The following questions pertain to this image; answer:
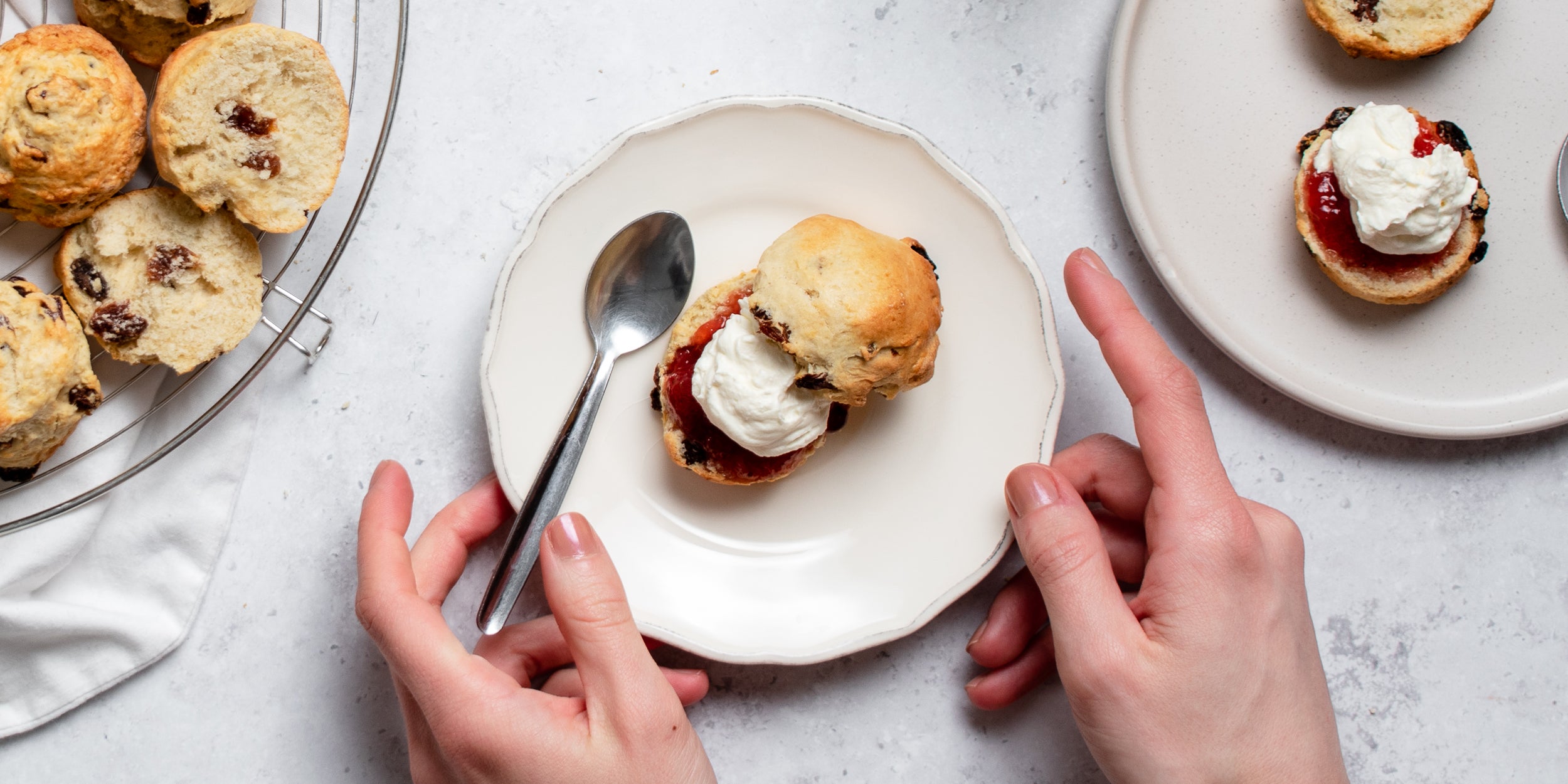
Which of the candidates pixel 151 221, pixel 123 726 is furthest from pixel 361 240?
pixel 123 726

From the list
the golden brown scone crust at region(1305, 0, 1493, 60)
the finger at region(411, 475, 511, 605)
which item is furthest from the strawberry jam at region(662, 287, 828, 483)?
the golden brown scone crust at region(1305, 0, 1493, 60)

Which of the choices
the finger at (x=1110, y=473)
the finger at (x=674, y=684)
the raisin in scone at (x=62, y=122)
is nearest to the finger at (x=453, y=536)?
the finger at (x=674, y=684)

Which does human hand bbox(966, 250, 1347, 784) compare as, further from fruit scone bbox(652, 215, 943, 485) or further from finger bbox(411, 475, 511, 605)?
finger bbox(411, 475, 511, 605)

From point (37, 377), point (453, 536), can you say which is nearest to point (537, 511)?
point (453, 536)

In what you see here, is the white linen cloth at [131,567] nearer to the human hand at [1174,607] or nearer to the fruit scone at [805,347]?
the fruit scone at [805,347]

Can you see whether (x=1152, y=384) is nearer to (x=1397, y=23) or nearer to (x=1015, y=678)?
(x=1015, y=678)

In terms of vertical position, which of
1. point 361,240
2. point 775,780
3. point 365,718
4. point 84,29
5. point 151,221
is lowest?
point 775,780

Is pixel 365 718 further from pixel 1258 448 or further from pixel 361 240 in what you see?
pixel 1258 448
